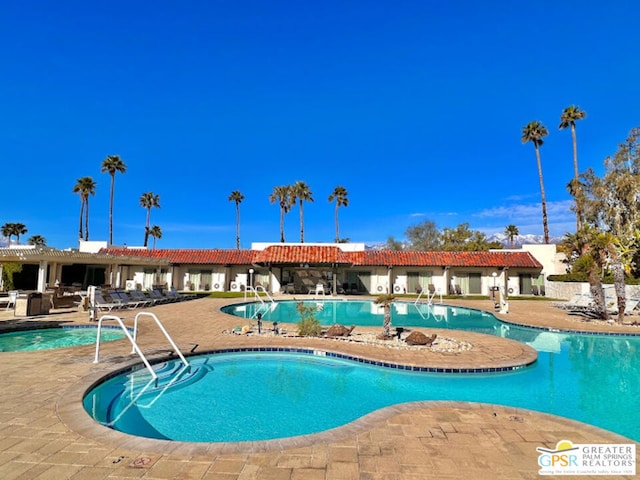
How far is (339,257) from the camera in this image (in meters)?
28.1

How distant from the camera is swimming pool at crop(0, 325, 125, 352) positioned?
9948 mm

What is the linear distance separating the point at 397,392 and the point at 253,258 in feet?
80.6

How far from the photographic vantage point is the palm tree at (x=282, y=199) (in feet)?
163

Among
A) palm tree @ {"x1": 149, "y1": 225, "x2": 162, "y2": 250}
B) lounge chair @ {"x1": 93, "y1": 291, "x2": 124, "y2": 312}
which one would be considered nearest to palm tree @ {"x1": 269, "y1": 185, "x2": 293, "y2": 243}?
palm tree @ {"x1": 149, "y1": 225, "x2": 162, "y2": 250}

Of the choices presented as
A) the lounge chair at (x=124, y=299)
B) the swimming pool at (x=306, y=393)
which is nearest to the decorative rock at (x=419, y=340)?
the swimming pool at (x=306, y=393)

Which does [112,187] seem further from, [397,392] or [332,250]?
[397,392]

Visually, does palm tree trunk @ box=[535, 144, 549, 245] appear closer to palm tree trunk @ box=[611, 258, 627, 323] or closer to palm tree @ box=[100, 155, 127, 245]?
palm tree trunk @ box=[611, 258, 627, 323]

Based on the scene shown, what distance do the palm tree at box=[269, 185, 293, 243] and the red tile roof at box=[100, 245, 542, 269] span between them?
18477 millimetres

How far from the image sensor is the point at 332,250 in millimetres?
28734

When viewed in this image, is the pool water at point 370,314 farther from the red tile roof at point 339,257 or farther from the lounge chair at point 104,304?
the red tile roof at point 339,257

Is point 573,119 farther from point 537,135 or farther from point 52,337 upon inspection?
point 52,337

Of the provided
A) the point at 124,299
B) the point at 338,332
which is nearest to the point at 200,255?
the point at 124,299

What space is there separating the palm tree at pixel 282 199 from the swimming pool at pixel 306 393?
Result: 4118 cm

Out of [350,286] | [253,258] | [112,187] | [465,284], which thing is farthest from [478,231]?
[112,187]
